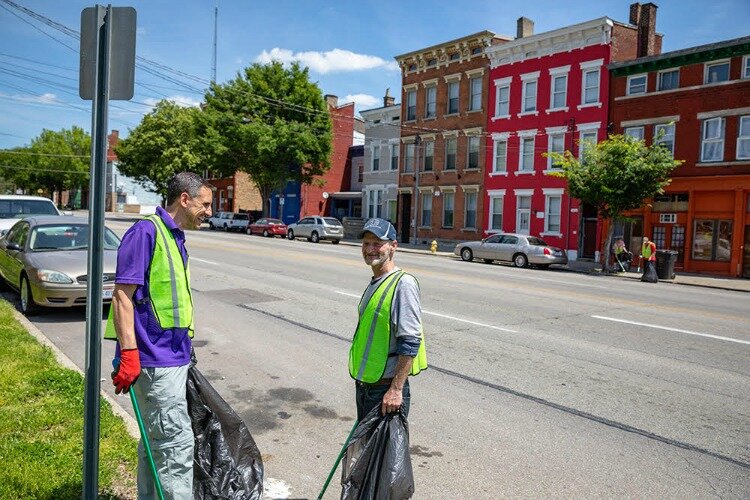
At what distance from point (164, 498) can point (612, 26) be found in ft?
97.0

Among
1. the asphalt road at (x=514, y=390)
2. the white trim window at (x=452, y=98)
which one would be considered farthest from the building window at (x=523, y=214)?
the asphalt road at (x=514, y=390)

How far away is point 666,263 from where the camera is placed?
69.7ft

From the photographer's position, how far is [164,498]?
3080 millimetres

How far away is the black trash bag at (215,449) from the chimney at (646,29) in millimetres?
29802

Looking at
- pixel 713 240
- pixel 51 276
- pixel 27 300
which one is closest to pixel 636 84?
pixel 713 240

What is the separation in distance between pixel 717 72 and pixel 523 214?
11035 mm

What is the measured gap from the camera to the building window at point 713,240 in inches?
928

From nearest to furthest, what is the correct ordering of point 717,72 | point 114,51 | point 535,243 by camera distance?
1. point 114,51
2. point 717,72
3. point 535,243

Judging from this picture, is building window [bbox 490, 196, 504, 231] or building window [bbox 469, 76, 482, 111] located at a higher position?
building window [bbox 469, 76, 482, 111]

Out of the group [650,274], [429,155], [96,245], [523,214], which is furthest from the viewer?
[429,155]

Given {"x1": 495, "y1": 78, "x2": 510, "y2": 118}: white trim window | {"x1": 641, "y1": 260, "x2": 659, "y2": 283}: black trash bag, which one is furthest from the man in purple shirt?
{"x1": 495, "y1": 78, "x2": 510, "y2": 118}: white trim window

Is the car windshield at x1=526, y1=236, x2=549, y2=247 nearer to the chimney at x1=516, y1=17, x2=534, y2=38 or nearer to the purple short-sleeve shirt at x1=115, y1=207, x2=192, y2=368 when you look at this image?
the chimney at x1=516, y1=17, x2=534, y2=38

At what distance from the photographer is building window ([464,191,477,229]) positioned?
3416 centimetres

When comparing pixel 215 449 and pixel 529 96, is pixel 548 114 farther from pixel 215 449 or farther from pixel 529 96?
pixel 215 449
